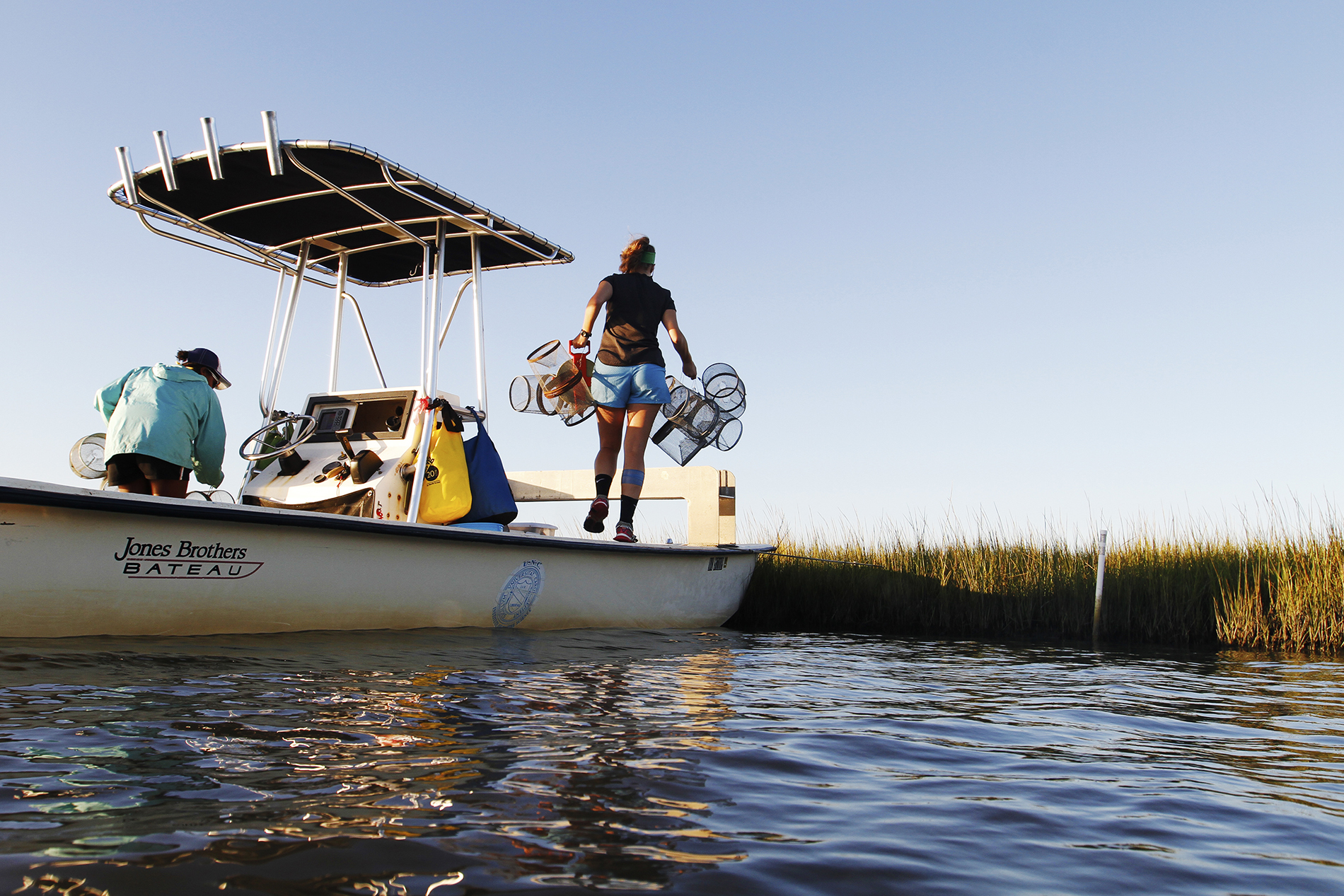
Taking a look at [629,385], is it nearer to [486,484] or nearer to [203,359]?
[486,484]

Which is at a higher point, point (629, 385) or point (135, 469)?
point (629, 385)

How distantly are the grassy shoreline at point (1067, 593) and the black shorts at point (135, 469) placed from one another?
6660 millimetres

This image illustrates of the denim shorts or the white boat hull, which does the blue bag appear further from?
the denim shorts

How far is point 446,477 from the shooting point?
6.34 meters

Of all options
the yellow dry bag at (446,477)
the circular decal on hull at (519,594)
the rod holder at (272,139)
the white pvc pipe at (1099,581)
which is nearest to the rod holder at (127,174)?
the rod holder at (272,139)

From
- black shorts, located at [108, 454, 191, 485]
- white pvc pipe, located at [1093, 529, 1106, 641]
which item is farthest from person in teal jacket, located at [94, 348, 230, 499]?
white pvc pipe, located at [1093, 529, 1106, 641]

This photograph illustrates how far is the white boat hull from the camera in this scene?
431 cm

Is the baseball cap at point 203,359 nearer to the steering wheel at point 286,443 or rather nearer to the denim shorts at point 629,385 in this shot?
the steering wheel at point 286,443

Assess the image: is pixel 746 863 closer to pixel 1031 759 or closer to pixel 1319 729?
pixel 1031 759

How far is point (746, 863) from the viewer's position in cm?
171

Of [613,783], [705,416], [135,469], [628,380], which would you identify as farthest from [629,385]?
[613,783]

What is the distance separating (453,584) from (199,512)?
5.56 ft

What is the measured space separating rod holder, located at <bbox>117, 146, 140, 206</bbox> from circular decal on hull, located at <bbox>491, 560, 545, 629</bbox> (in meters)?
3.81

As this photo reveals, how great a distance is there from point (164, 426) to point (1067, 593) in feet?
28.3
